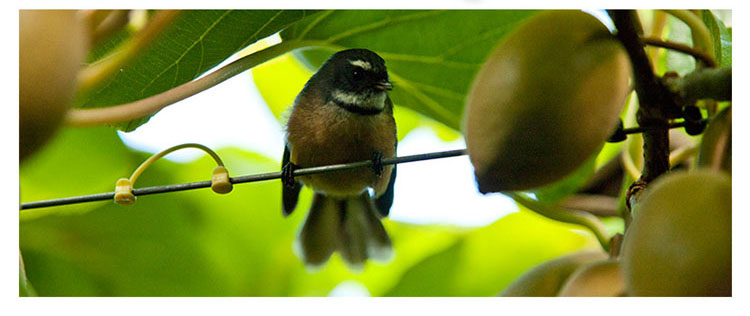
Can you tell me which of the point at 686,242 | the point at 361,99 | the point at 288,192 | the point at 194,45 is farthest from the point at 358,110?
the point at 686,242

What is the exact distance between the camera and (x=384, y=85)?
0.70 m

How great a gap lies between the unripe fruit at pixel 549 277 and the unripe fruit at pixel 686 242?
0.41ft

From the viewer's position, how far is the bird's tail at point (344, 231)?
82 centimetres

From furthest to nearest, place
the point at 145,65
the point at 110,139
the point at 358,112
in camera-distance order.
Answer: the point at 358,112 → the point at 110,139 → the point at 145,65

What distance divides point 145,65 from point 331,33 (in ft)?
0.51

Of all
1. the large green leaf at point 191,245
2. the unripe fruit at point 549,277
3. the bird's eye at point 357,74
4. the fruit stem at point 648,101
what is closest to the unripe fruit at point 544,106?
the fruit stem at point 648,101

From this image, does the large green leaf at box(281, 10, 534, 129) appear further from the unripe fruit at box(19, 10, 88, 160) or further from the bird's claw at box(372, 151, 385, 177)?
the unripe fruit at box(19, 10, 88, 160)

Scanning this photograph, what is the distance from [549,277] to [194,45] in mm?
285

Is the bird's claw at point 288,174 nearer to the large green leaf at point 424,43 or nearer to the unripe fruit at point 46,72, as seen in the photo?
the large green leaf at point 424,43

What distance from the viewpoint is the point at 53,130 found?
11.0 inches

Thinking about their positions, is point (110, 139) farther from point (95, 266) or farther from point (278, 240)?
point (278, 240)

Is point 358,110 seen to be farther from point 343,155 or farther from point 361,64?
point 361,64

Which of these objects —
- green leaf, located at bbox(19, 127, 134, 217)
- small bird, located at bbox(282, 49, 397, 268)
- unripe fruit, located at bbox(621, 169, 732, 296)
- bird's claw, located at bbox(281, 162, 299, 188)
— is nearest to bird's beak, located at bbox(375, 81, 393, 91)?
small bird, located at bbox(282, 49, 397, 268)

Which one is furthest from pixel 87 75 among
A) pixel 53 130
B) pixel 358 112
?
pixel 358 112
